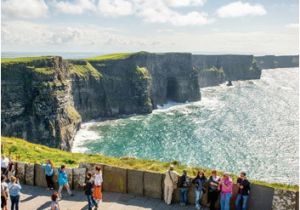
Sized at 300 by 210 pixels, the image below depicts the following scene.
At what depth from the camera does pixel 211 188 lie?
66.5ft

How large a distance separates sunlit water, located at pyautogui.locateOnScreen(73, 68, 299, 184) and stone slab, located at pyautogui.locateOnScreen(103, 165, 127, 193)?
55858 mm

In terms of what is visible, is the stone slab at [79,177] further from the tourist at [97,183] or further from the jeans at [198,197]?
the jeans at [198,197]

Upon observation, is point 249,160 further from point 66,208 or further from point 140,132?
point 66,208

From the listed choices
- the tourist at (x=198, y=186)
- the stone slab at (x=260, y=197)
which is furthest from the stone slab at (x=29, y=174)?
the stone slab at (x=260, y=197)

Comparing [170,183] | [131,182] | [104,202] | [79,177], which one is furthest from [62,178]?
[170,183]

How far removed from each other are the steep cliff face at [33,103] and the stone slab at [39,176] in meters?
70.7

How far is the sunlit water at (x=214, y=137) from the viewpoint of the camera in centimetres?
8406

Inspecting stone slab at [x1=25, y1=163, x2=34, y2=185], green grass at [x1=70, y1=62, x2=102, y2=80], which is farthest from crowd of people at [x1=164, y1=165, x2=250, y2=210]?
green grass at [x1=70, y1=62, x2=102, y2=80]

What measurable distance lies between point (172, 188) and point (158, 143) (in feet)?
264

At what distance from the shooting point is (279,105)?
160 metres

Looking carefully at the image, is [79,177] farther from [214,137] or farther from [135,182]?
[214,137]

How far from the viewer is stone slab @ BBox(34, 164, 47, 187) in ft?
80.6

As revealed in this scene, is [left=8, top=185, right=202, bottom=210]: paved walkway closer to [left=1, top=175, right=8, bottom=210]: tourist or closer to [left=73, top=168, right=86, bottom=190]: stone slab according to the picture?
[left=73, top=168, right=86, bottom=190]: stone slab

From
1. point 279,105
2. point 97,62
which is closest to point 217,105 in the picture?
point 279,105
